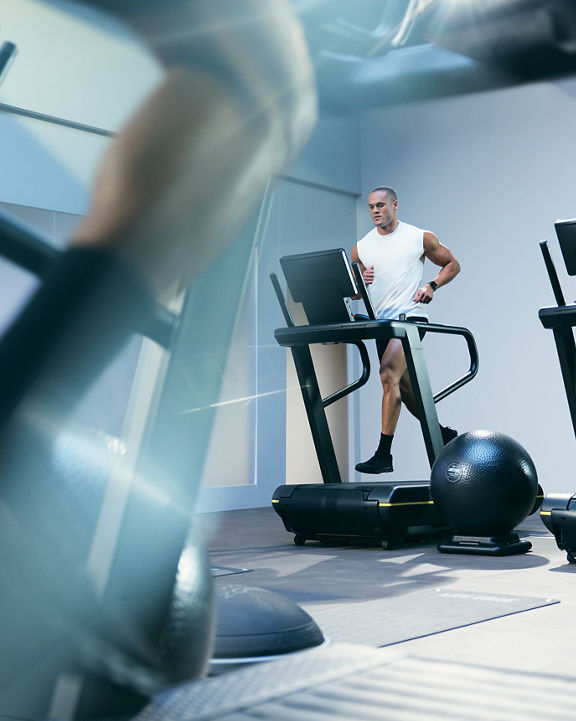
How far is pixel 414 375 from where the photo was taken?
4.42 metres

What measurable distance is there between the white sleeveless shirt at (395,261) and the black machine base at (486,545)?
1.56 m

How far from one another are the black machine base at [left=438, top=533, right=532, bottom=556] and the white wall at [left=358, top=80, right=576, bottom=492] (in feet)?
10.9

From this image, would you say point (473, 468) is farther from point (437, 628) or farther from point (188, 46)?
point (188, 46)

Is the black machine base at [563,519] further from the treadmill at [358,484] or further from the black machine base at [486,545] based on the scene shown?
the treadmill at [358,484]

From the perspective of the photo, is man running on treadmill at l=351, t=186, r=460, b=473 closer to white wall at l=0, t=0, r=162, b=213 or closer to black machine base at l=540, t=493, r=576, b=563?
black machine base at l=540, t=493, r=576, b=563

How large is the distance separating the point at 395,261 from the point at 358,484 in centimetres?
143

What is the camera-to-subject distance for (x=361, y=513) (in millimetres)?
4281

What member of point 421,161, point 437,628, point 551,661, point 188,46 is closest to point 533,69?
point 188,46

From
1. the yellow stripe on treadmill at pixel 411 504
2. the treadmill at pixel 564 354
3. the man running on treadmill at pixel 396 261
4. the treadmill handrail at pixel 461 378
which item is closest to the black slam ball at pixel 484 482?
the treadmill at pixel 564 354

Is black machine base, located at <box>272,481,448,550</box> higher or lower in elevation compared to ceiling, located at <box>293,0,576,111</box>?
lower

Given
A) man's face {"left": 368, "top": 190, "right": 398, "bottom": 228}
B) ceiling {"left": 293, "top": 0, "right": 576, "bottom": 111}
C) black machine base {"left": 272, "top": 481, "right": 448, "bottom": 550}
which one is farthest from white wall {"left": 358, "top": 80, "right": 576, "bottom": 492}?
ceiling {"left": 293, "top": 0, "right": 576, "bottom": 111}

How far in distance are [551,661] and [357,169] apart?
23.5 ft

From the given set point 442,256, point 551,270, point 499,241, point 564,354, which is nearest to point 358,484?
point 564,354

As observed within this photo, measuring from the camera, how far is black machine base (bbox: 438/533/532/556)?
13.0 ft
